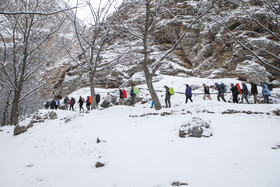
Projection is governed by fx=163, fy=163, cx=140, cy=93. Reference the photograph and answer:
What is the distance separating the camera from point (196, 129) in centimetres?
464

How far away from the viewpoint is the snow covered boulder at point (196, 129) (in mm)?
4602

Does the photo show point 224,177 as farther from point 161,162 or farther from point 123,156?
point 123,156

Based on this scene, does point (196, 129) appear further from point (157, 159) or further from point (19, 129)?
point (19, 129)

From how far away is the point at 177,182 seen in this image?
2578 mm

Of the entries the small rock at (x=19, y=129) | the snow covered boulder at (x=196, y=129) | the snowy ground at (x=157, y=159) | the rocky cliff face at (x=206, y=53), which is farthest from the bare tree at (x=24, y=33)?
the rocky cliff face at (x=206, y=53)

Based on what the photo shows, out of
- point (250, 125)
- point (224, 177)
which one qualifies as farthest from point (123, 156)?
point (250, 125)

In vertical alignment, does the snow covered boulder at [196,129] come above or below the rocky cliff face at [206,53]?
below

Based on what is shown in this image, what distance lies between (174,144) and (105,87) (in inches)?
888

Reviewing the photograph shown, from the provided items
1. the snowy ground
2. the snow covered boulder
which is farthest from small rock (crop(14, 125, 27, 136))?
the snow covered boulder

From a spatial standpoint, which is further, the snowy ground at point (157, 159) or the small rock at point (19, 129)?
the small rock at point (19, 129)

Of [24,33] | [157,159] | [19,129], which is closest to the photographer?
[157,159]

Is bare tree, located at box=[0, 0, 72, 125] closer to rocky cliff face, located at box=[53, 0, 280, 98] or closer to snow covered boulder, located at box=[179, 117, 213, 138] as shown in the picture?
snow covered boulder, located at box=[179, 117, 213, 138]

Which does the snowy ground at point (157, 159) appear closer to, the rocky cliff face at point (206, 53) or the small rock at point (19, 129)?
the small rock at point (19, 129)

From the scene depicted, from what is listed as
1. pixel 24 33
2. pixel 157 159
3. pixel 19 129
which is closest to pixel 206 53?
pixel 24 33
